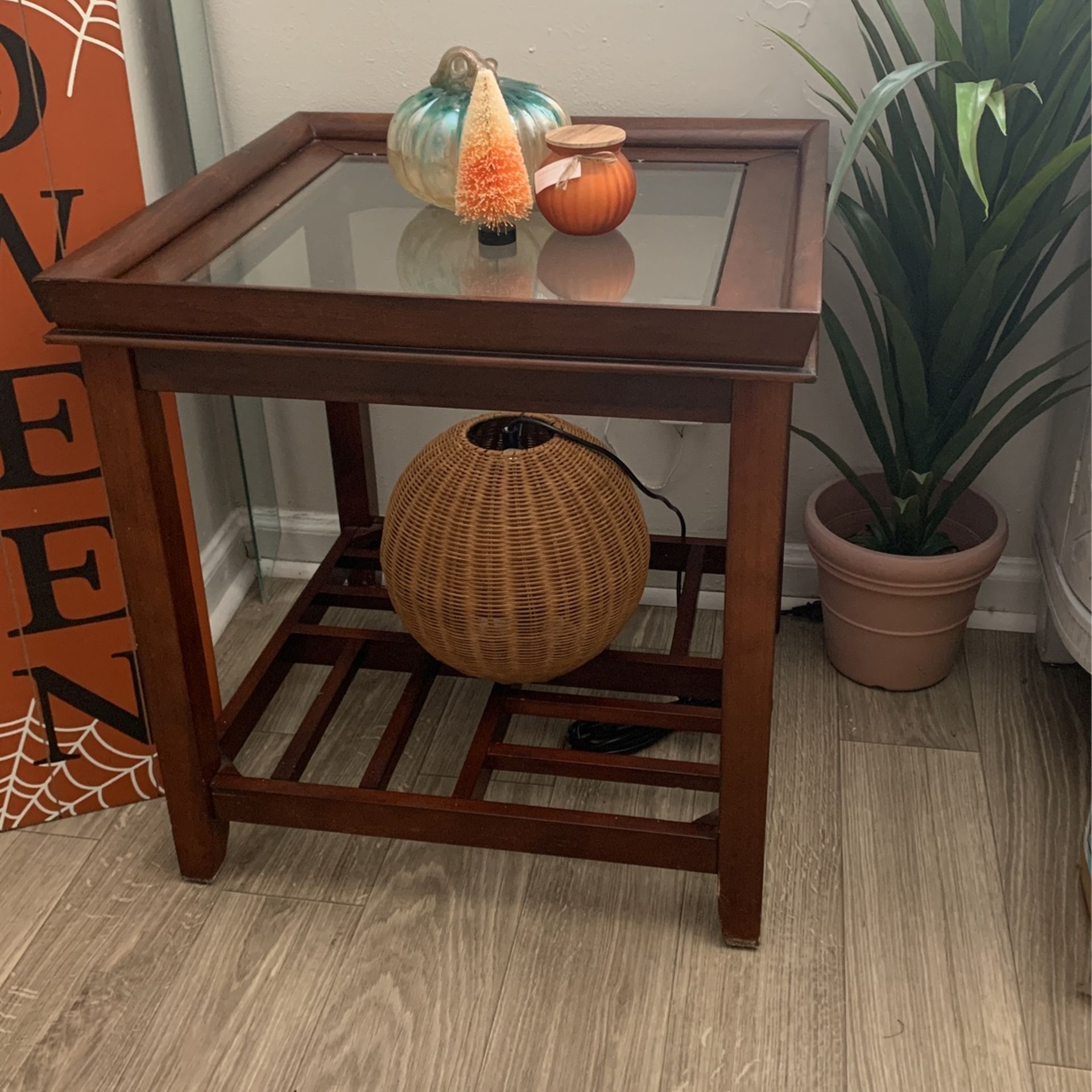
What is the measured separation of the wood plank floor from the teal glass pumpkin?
2.39 ft

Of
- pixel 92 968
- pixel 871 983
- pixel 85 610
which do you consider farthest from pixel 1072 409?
pixel 92 968

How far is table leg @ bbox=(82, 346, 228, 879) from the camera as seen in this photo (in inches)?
45.2

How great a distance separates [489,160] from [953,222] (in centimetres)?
51

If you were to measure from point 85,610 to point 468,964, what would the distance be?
0.59 meters

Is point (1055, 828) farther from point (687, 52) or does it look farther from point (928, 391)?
point (687, 52)

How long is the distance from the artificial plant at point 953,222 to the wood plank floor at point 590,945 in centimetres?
35

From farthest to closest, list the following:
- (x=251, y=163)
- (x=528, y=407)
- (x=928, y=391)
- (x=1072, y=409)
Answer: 1. (x=1072, y=409)
2. (x=928, y=391)
3. (x=251, y=163)
4. (x=528, y=407)

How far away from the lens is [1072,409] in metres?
1.62

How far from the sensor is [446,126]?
124 cm

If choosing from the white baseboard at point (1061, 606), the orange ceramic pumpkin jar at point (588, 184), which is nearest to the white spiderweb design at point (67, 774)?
the orange ceramic pumpkin jar at point (588, 184)

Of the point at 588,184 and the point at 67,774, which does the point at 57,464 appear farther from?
the point at 588,184

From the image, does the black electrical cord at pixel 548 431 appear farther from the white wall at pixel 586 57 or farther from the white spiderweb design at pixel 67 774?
the white spiderweb design at pixel 67 774

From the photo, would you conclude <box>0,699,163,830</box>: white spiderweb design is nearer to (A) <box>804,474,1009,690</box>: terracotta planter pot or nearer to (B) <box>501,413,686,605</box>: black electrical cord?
(B) <box>501,413,686,605</box>: black electrical cord

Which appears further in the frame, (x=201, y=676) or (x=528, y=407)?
(x=201, y=676)
